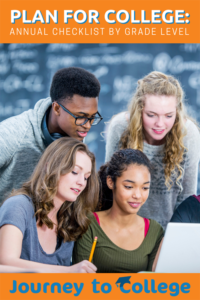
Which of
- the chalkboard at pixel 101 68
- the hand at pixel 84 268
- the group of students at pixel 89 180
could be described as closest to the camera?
the hand at pixel 84 268

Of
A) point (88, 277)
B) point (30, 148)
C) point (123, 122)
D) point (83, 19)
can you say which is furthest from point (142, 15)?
point (88, 277)

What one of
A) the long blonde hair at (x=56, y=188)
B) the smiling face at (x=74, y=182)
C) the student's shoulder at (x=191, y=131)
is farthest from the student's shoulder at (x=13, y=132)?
the student's shoulder at (x=191, y=131)

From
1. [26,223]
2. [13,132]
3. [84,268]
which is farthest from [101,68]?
[84,268]

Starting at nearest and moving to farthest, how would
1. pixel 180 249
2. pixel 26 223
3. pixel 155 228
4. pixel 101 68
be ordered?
pixel 180 249, pixel 26 223, pixel 155 228, pixel 101 68

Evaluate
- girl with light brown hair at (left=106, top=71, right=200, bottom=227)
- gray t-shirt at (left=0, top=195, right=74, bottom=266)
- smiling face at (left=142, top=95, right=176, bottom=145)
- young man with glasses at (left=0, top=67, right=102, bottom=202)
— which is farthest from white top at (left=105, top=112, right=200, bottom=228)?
gray t-shirt at (left=0, top=195, right=74, bottom=266)

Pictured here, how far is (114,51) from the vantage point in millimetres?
3057

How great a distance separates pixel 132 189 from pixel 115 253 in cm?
28

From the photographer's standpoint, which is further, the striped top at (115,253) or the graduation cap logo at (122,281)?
the striped top at (115,253)

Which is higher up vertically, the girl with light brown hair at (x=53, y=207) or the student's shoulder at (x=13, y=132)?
the student's shoulder at (x=13, y=132)

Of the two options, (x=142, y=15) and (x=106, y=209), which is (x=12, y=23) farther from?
(x=106, y=209)

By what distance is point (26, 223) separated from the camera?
4.35ft

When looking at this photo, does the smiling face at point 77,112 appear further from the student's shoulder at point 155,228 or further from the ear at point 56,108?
the student's shoulder at point 155,228

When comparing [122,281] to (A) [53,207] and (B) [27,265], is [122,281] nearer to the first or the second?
(B) [27,265]

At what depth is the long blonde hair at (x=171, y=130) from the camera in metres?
1.90
